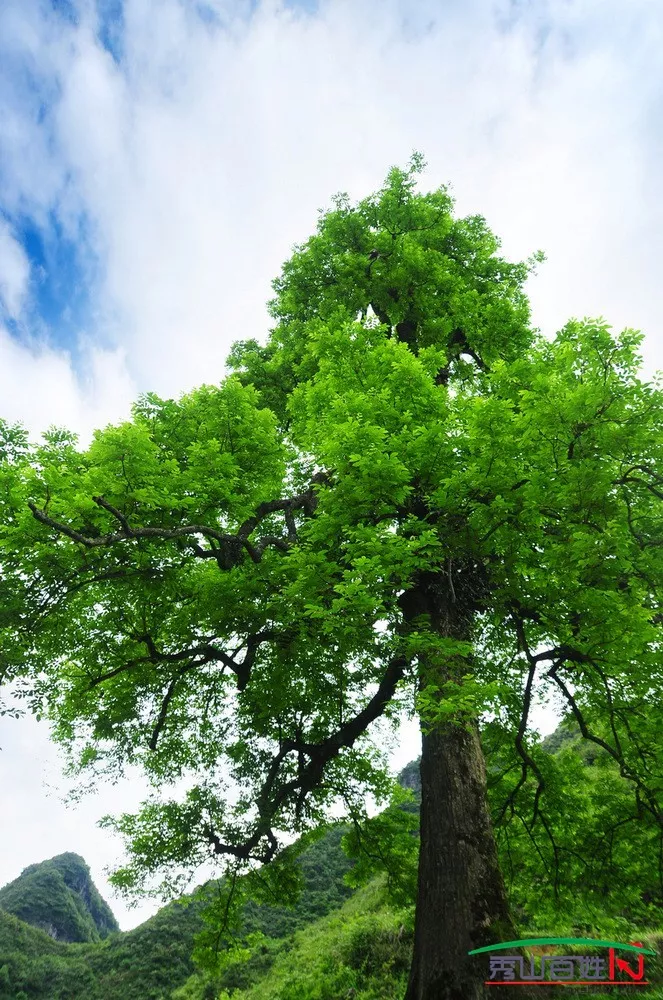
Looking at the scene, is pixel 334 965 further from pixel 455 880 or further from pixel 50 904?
pixel 50 904

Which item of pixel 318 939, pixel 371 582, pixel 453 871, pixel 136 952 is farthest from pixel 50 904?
pixel 371 582

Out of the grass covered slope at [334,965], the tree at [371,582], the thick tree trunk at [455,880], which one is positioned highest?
the tree at [371,582]

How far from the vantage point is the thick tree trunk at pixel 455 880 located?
4.96 m

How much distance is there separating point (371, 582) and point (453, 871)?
3.16m

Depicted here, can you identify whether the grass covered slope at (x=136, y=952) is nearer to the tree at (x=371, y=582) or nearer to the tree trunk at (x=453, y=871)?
the tree at (x=371, y=582)

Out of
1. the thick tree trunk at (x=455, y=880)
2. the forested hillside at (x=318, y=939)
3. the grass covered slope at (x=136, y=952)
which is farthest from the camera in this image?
the grass covered slope at (x=136, y=952)

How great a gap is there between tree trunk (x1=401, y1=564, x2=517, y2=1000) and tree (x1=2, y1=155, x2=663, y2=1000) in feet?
0.08

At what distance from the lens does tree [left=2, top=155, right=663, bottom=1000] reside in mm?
5457

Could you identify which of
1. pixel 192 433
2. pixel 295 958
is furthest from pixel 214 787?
pixel 295 958

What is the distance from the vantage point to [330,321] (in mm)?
11195

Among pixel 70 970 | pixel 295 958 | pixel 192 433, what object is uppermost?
pixel 192 433

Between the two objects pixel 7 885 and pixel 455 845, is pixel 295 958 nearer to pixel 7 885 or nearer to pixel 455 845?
pixel 455 845

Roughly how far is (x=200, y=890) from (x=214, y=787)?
6.39 feet

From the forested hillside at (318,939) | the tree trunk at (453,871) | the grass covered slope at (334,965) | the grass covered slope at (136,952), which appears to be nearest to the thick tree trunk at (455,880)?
the tree trunk at (453,871)
